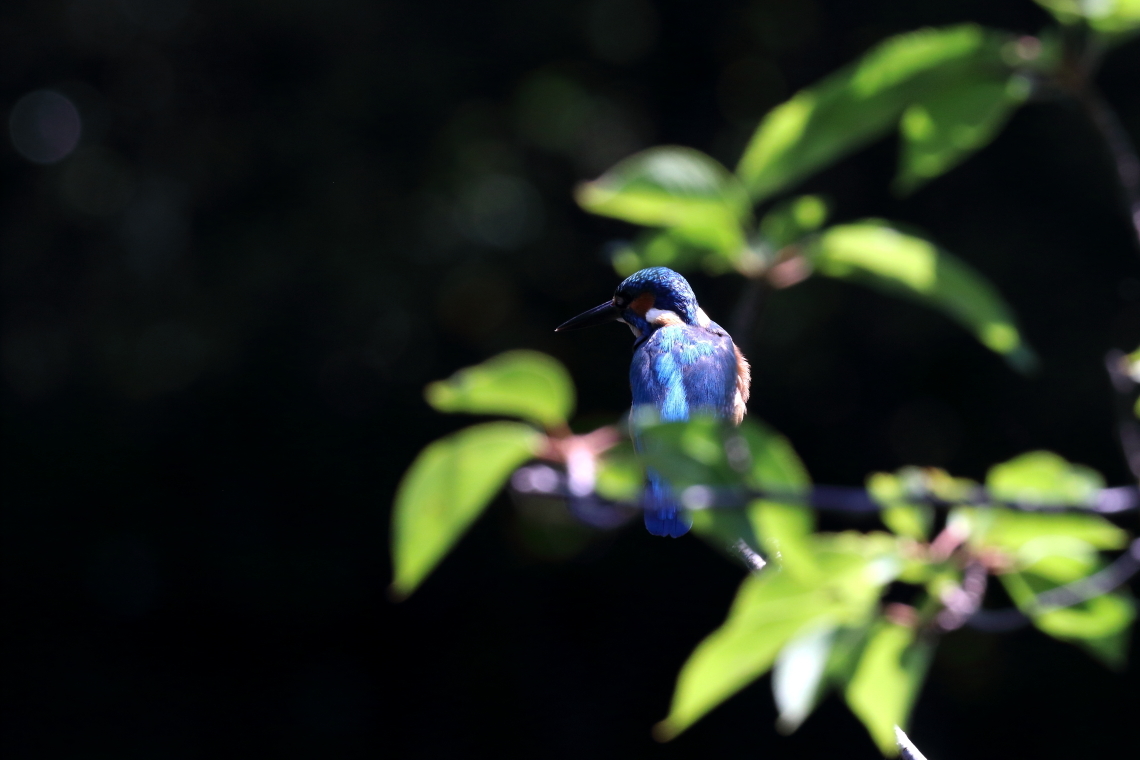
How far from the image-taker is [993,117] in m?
0.62

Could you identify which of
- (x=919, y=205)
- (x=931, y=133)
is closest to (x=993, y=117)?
(x=931, y=133)

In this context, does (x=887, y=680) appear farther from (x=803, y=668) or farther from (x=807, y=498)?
(x=807, y=498)

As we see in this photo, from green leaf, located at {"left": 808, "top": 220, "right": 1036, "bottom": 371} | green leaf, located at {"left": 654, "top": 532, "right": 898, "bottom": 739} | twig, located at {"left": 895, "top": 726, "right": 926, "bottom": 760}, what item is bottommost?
twig, located at {"left": 895, "top": 726, "right": 926, "bottom": 760}

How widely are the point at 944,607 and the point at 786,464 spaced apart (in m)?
0.39

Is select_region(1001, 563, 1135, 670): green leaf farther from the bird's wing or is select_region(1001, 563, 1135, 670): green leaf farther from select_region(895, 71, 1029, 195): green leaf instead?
the bird's wing

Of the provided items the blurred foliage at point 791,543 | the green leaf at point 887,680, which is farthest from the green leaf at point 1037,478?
the green leaf at point 887,680

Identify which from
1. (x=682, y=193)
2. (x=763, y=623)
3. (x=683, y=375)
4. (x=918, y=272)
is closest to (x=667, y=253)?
(x=682, y=193)

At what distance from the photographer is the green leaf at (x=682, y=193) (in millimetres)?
716

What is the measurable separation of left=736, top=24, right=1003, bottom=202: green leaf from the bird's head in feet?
2.66

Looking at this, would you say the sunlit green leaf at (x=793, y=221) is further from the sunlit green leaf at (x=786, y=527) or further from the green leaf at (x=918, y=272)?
the sunlit green leaf at (x=786, y=527)

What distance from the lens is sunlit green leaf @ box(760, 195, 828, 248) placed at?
77 cm

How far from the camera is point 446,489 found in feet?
1.75

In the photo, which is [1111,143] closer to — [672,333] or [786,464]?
[786,464]

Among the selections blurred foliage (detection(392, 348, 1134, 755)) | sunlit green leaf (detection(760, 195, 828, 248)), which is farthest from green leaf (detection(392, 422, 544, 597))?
sunlit green leaf (detection(760, 195, 828, 248))
